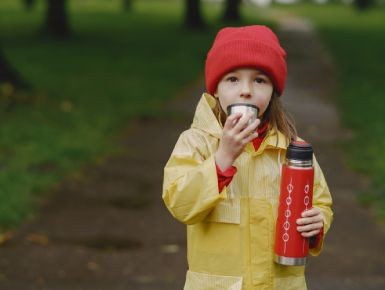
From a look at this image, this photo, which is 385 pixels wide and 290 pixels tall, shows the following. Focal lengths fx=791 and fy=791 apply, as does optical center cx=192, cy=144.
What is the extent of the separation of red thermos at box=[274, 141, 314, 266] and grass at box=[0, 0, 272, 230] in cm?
386

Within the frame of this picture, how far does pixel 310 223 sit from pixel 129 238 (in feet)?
11.6

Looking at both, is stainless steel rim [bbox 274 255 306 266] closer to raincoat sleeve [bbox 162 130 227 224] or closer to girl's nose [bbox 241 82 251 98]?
raincoat sleeve [bbox 162 130 227 224]

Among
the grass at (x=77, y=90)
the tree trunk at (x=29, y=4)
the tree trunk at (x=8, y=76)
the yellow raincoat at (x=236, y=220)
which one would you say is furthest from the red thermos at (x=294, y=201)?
the tree trunk at (x=29, y=4)

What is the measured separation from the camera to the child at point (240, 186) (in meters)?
2.48

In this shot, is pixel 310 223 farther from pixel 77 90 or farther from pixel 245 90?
pixel 77 90

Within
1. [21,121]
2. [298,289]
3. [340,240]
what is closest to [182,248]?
[340,240]

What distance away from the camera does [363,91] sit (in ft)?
43.2

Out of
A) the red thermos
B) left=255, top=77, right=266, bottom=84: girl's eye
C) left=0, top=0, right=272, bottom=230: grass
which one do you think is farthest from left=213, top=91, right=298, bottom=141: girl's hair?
left=0, top=0, right=272, bottom=230: grass

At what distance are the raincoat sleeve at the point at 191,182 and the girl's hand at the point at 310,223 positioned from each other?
243 mm

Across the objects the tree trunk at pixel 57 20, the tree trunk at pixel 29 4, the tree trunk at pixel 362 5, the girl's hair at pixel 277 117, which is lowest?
the tree trunk at pixel 362 5

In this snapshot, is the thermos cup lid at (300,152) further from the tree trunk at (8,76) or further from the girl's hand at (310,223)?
the tree trunk at (8,76)

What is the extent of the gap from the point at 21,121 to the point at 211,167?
24.2 ft

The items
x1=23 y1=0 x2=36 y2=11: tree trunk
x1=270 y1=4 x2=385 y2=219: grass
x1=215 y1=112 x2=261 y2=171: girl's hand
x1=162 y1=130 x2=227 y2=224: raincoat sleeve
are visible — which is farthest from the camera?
x1=23 y1=0 x2=36 y2=11: tree trunk

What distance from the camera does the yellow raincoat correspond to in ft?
8.19
